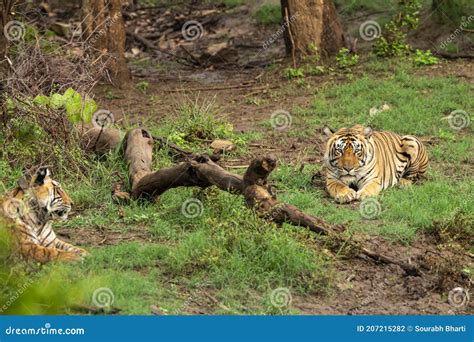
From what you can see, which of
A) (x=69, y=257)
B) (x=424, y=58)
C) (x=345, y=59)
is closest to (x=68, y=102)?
(x=69, y=257)

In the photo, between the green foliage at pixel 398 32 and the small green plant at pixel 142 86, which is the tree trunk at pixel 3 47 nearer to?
the small green plant at pixel 142 86

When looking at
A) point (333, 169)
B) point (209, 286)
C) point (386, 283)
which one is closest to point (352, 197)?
point (333, 169)

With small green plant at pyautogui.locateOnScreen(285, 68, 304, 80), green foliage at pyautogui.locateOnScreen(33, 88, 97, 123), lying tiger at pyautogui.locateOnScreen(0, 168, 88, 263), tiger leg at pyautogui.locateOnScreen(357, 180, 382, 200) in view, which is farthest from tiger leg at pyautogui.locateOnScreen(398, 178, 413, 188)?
small green plant at pyautogui.locateOnScreen(285, 68, 304, 80)

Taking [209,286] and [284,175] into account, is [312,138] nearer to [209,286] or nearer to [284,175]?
[284,175]

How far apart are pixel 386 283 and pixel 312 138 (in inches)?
187

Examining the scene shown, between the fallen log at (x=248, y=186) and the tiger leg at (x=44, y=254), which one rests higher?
the fallen log at (x=248, y=186)

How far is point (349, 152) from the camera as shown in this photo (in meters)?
10.2

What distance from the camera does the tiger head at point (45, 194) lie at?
25.5ft

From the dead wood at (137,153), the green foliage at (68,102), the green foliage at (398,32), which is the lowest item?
the dead wood at (137,153)

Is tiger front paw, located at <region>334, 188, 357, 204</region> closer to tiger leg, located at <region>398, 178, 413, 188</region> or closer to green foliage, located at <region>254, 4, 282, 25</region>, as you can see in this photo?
tiger leg, located at <region>398, 178, 413, 188</region>

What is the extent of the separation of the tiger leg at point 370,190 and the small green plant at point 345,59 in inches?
211

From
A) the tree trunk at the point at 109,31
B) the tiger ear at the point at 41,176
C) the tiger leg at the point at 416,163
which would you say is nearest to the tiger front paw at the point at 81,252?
the tiger ear at the point at 41,176

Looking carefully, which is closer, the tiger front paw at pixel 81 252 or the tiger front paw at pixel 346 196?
the tiger front paw at pixel 81 252

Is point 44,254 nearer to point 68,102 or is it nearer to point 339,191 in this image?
point 68,102
